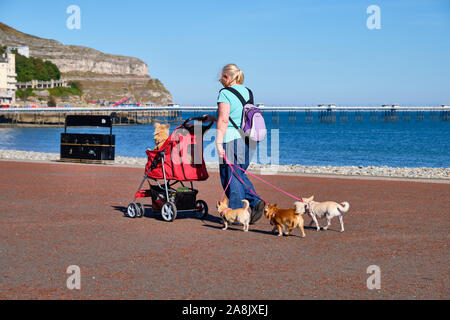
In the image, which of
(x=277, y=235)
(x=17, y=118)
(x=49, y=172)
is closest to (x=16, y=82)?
(x=17, y=118)

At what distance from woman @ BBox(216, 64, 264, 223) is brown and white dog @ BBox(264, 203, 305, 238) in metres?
0.46

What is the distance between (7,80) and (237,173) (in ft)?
487

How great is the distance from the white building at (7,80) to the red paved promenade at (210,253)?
5481 inches

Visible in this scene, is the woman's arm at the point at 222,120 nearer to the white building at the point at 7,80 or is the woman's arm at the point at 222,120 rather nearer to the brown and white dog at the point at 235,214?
the brown and white dog at the point at 235,214

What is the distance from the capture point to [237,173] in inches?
287

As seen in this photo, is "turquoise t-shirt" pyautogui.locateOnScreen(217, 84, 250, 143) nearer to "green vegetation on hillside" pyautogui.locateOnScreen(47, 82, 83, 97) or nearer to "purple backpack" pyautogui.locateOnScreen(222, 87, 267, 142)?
"purple backpack" pyautogui.locateOnScreen(222, 87, 267, 142)

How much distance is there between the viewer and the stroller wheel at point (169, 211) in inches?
309

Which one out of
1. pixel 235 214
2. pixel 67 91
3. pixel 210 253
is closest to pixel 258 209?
pixel 235 214

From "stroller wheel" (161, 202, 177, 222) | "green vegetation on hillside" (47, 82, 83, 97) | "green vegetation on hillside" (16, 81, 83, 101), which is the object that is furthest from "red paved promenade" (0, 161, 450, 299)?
"green vegetation on hillside" (47, 82, 83, 97)

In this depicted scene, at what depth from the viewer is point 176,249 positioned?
6.21 metres

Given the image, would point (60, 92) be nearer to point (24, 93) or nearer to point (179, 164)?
point (24, 93)

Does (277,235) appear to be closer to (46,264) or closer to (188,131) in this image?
(188,131)
